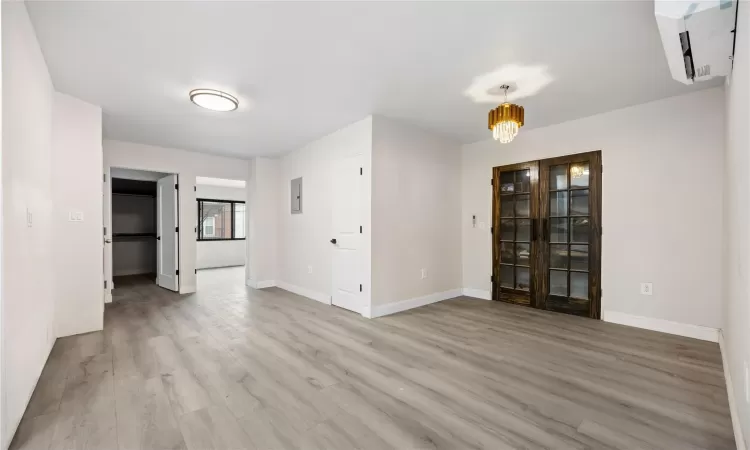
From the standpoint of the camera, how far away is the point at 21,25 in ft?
6.25

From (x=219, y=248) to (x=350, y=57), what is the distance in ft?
25.9

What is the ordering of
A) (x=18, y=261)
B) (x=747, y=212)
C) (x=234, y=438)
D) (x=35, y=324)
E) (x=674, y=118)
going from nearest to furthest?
(x=747, y=212)
(x=234, y=438)
(x=18, y=261)
(x=35, y=324)
(x=674, y=118)

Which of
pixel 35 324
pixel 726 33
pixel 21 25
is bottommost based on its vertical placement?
pixel 35 324

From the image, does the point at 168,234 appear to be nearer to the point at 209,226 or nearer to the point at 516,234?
the point at 209,226

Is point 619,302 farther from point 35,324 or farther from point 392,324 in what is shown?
point 35,324

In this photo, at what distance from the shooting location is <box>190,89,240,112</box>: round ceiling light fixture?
3.11 metres

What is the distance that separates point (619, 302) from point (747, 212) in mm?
2784

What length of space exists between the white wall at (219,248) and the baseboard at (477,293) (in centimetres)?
684

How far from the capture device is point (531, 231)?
4.39 meters

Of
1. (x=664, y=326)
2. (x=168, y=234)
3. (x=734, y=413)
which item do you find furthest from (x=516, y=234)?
(x=168, y=234)

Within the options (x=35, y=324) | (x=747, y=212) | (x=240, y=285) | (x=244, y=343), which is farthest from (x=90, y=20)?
(x=240, y=285)

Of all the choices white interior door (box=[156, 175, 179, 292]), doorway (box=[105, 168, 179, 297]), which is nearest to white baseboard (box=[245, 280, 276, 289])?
white interior door (box=[156, 175, 179, 292])

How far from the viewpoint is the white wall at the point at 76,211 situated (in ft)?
10.6

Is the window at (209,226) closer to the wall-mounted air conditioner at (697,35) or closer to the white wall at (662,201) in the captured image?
the white wall at (662,201)
